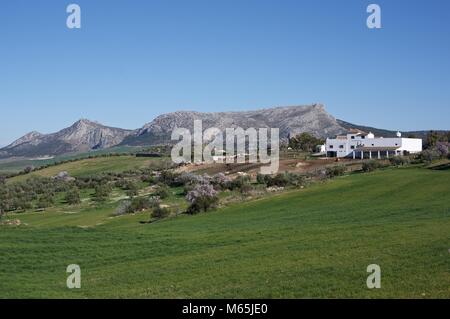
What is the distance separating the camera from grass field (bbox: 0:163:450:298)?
17.0 metres

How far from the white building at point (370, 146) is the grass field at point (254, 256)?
65.5m

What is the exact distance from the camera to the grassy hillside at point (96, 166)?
118925 mm

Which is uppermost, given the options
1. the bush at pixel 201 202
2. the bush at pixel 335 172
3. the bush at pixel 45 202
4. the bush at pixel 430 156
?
the bush at pixel 430 156

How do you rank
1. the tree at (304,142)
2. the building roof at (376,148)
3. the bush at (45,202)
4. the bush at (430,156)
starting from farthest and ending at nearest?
the tree at (304,142) → the building roof at (376,148) → the bush at (430,156) → the bush at (45,202)

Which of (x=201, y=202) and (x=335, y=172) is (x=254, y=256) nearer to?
(x=201, y=202)

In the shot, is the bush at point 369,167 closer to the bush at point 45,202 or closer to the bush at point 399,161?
the bush at point 399,161

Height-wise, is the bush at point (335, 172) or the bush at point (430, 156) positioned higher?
the bush at point (430, 156)

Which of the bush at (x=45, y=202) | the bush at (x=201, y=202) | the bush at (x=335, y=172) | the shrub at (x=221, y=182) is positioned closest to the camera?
the bush at (x=201, y=202)

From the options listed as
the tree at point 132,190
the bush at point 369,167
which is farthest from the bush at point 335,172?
the tree at point 132,190

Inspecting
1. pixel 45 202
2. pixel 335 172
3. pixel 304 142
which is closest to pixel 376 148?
pixel 304 142

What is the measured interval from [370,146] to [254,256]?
89.7 meters

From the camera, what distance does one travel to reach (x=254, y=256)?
22375 mm

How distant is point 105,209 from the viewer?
58.7m

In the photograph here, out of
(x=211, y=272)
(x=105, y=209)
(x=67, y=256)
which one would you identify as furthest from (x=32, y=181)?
(x=211, y=272)
